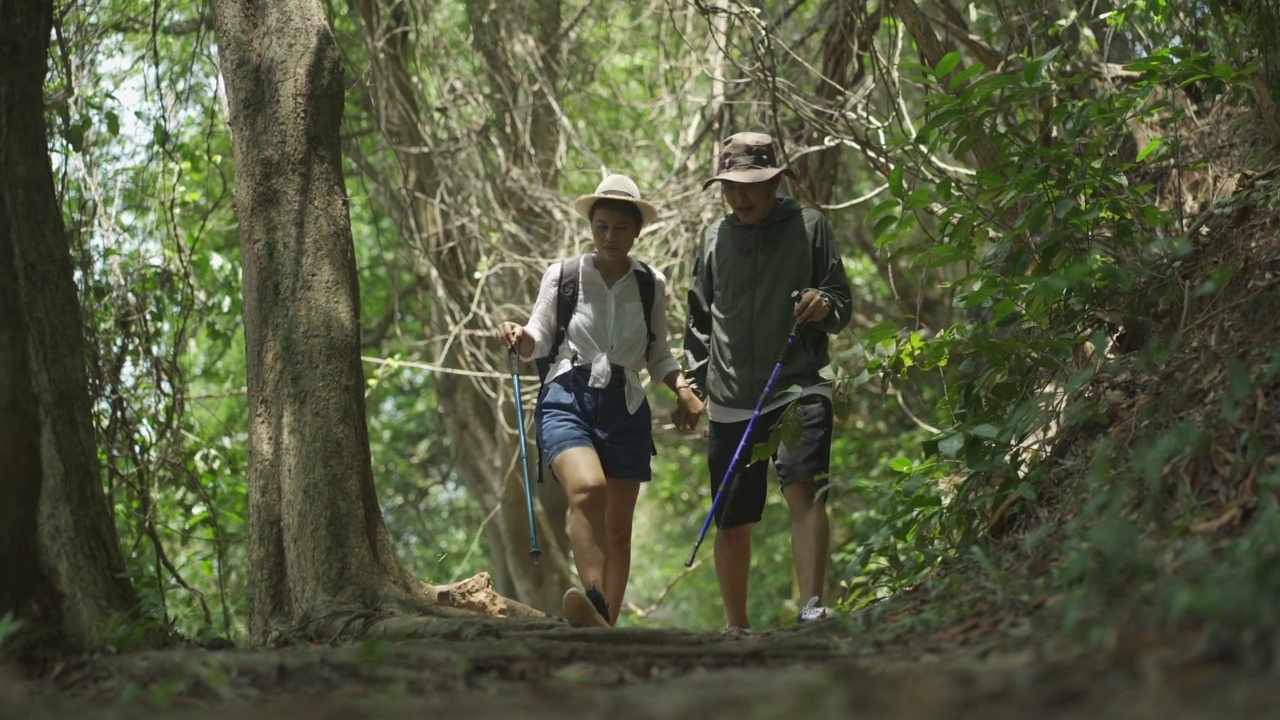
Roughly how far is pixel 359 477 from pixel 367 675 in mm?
1633

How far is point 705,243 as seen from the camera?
231 inches

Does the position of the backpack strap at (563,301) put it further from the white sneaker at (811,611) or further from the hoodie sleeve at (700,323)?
the white sneaker at (811,611)

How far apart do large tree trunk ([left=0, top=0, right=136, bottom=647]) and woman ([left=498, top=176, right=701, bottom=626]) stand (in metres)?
1.80

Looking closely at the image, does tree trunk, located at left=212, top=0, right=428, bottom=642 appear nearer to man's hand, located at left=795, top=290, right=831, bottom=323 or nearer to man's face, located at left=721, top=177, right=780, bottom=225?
man's face, located at left=721, top=177, right=780, bottom=225

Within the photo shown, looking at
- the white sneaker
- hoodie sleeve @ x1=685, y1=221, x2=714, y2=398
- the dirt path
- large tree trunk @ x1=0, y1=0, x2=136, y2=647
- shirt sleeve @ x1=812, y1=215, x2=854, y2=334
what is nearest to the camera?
the dirt path

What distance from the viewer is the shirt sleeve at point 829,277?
5.47m

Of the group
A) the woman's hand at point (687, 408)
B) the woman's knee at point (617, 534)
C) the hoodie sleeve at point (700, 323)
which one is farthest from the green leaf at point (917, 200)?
the woman's knee at point (617, 534)

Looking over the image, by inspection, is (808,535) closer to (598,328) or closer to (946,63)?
(598,328)

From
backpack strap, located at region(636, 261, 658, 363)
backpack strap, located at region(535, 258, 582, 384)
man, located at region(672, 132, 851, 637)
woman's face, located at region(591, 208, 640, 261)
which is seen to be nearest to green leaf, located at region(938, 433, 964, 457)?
man, located at region(672, 132, 851, 637)

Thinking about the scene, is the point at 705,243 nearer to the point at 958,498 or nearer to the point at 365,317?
the point at 958,498

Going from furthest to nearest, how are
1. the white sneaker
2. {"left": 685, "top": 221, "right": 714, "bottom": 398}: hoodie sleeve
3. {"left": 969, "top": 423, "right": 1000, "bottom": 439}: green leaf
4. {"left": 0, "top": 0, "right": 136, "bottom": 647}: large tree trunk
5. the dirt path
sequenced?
{"left": 685, "top": 221, "right": 714, "bottom": 398}: hoodie sleeve → the white sneaker → {"left": 969, "top": 423, "right": 1000, "bottom": 439}: green leaf → {"left": 0, "top": 0, "right": 136, "bottom": 647}: large tree trunk → the dirt path

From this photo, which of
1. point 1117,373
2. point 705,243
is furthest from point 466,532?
point 1117,373

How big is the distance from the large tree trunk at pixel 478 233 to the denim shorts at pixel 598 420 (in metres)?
3.69

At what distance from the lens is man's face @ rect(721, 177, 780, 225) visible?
559cm
